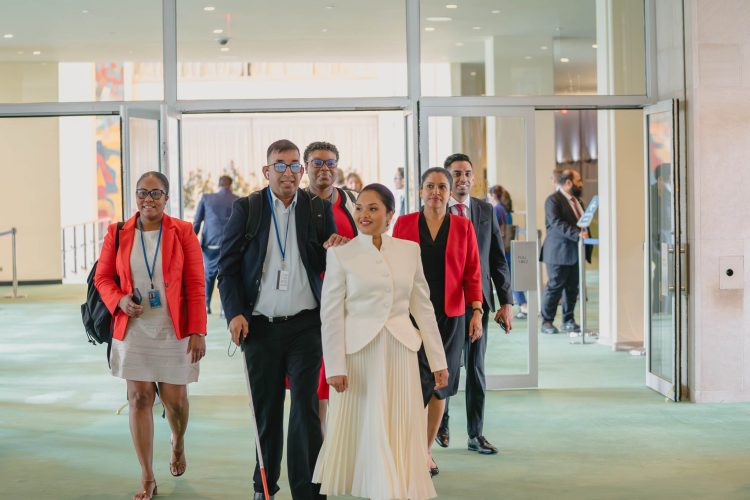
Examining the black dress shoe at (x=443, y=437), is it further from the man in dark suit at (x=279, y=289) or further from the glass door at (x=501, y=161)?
the glass door at (x=501, y=161)

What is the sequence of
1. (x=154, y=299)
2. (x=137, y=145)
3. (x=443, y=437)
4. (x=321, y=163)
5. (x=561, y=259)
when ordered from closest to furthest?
(x=154, y=299) → (x=321, y=163) → (x=443, y=437) → (x=137, y=145) → (x=561, y=259)

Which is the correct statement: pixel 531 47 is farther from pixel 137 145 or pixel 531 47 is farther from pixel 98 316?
pixel 98 316

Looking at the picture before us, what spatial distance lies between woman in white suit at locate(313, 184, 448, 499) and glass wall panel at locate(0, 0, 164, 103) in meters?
3.85

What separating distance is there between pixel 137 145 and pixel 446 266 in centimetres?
293

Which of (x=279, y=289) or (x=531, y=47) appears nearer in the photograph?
(x=279, y=289)

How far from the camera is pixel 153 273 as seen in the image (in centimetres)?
477

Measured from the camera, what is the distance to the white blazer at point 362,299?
4086 mm

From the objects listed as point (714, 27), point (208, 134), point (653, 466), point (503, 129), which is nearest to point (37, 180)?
point (208, 134)

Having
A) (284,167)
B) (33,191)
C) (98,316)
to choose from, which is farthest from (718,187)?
(33,191)

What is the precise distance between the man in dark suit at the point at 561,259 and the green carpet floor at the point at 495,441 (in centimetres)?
180

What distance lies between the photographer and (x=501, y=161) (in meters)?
7.77

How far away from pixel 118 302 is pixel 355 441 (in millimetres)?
1310

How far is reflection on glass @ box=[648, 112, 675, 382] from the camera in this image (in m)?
7.42

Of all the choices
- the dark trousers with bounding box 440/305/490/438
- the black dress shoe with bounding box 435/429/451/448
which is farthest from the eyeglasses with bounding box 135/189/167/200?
the black dress shoe with bounding box 435/429/451/448
